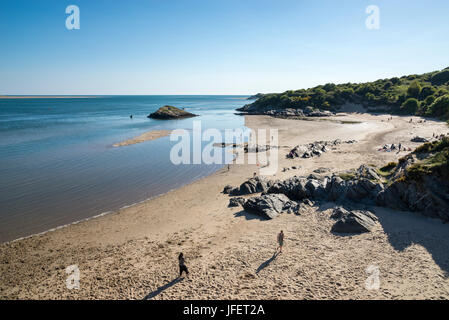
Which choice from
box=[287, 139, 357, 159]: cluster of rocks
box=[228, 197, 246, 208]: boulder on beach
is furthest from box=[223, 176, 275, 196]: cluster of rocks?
box=[287, 139, 357, 159]: cluster of rocks

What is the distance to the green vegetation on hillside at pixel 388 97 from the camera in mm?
74438

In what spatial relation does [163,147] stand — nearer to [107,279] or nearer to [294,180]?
[294,180]

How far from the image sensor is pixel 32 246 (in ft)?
49.5

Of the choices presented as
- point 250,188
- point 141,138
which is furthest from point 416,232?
point 141,138

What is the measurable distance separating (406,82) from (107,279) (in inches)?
5567

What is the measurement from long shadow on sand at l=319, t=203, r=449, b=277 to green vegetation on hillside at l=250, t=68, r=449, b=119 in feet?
218

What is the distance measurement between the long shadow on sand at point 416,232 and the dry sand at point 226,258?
0.05 m

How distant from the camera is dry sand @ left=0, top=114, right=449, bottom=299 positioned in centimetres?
1047

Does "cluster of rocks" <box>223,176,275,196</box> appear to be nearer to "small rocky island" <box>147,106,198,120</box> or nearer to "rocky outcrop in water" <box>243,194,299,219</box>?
"rocky outcrop in water" <box>243,194,299,219</box>

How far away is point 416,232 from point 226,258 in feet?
37.4

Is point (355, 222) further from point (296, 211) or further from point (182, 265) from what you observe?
point (182, 265)

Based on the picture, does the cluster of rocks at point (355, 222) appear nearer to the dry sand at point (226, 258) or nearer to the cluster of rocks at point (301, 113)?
the dry sand at point (226, 258)

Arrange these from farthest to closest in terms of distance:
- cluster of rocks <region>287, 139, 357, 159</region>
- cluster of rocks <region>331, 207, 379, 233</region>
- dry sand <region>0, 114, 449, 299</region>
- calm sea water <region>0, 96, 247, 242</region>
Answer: cluster of rocks <region>287, 139, 357, 159</region>
calm sea water <region>0, 96, 247, 242</region>
cluster of rocks <region>331, 207, 379, 233</region>
dry sand <region>0, 114, 449, 299</region>

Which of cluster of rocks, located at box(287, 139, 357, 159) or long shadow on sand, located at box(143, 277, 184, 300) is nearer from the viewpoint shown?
long shadow on sand, located at box(143, 277, 184, 300)
